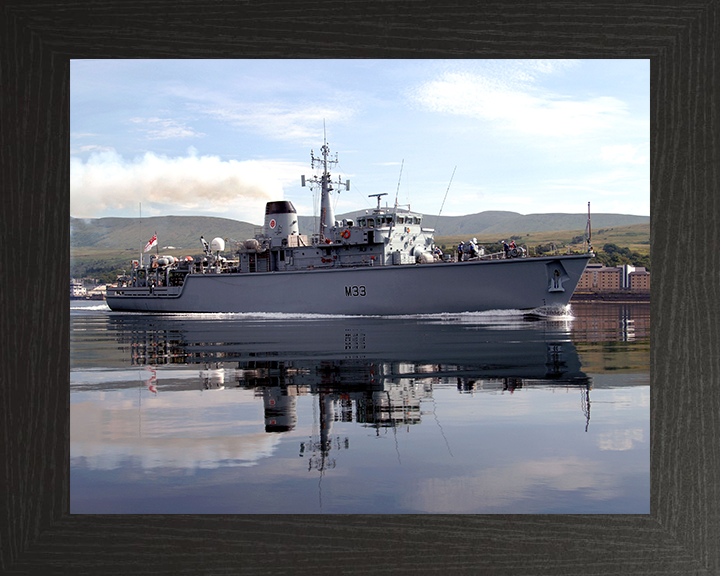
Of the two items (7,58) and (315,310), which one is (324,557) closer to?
(7,58)

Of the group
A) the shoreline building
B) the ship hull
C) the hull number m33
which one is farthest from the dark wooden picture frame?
the shoreline building

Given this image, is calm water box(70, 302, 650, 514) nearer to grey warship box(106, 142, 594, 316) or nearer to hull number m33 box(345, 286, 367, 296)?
grey warship box(106, 142, 594, 316)

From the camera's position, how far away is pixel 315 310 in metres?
28.4

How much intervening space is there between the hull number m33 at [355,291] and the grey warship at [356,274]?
1.8 inches

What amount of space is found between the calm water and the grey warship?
1552 cm

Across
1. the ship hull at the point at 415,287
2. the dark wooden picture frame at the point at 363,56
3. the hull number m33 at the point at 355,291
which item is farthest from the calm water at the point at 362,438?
the hull number m33 at the point at 355,291

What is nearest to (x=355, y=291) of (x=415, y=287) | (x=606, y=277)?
(x=415, y=287)

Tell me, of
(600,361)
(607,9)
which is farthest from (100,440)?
(600,361)

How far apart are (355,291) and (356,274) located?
76 cm

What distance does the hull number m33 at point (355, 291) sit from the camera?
1059 inches

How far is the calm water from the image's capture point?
294 cm

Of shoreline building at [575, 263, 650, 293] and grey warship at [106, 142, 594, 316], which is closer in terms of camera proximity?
grey warship at [106, 142, 594, 316]

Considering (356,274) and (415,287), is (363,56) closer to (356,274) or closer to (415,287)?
(415,287)

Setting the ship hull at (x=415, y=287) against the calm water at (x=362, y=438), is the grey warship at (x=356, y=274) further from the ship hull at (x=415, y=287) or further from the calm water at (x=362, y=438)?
the calm water at (x=362, y=438)
